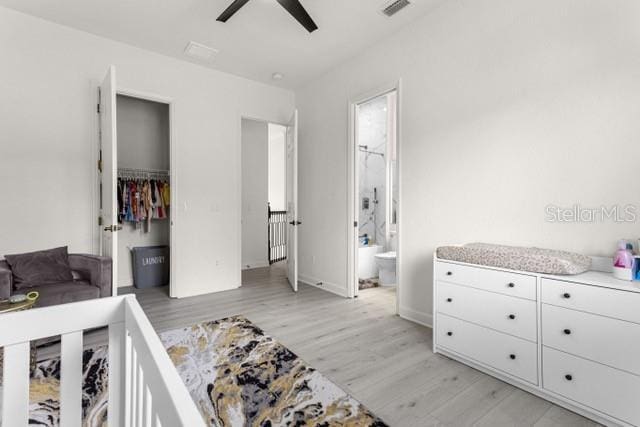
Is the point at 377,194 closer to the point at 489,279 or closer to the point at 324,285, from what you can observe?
the point at 324,285

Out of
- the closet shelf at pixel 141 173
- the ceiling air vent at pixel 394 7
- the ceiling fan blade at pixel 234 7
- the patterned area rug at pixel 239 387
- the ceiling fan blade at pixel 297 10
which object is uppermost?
the ceiling air vent at pixel 394 7

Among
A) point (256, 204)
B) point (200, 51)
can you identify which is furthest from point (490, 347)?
point (256, 204)

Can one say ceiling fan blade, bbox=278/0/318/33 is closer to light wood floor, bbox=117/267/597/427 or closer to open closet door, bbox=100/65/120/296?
open closet door, bbox=100/65/120/296

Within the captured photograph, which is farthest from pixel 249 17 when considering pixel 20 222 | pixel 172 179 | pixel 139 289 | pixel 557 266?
pixel 139 289

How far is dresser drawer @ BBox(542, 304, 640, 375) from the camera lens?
4.87 ft

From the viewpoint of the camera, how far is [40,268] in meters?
2.70

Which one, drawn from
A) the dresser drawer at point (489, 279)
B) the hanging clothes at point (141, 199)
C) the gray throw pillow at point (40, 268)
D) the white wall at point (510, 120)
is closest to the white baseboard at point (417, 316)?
the white wall at point (510, 120)

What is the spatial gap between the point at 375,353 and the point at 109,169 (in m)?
2.85

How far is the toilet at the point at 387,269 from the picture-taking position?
430 centimetres

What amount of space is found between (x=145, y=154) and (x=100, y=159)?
1.34 meters

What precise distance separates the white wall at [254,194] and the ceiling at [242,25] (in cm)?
Result: 191

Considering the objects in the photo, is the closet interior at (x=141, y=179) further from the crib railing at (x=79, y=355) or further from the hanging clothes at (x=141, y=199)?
the crib railing at (x=79, y=355)

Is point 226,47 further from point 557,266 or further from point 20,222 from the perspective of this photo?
point 557,266

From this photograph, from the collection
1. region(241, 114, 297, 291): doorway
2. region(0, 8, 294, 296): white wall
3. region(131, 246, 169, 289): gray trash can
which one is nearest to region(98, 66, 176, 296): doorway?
region(131, 246, 169, 289): gray trash can
